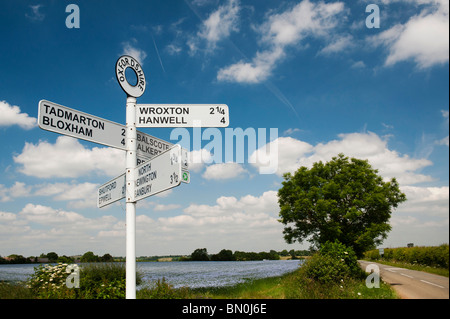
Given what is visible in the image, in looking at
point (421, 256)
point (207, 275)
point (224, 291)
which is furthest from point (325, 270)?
point (421, 256)

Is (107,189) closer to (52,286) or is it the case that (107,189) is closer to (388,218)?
(52,286)

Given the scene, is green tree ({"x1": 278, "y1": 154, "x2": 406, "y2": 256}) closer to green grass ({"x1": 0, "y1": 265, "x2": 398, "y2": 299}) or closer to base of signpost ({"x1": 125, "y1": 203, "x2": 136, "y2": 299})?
green grass ({"x1": 0, "y1": 265, "x2": 398, "y2": 299})

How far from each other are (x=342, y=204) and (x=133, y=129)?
2141cm

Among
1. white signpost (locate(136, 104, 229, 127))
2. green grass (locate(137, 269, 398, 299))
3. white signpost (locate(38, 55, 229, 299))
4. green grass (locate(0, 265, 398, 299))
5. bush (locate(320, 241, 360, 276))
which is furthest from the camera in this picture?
bush (locate(320, 241, 360, 276))

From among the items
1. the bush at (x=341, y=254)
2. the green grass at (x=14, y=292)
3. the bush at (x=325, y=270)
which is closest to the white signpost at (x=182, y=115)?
the green grass at (x=14, y=292)

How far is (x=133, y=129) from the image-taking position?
4762 millimetres

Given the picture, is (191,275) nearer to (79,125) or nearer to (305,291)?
(305,291)

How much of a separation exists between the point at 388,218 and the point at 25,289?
22.9 m

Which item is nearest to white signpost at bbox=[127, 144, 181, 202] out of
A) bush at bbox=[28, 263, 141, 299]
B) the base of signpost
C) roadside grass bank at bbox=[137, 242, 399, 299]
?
the base of signpost

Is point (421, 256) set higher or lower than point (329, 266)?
lower

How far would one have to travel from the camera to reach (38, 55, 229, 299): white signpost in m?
4.18

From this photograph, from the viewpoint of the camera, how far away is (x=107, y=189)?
5.16 m

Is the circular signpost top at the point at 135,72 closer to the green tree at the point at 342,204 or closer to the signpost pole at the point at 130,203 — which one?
the signpost pole at the point at 130,203
